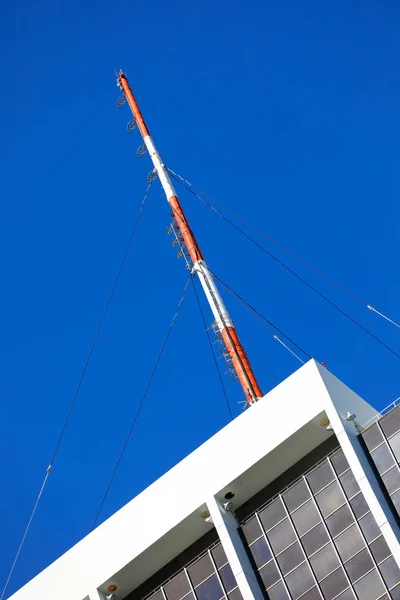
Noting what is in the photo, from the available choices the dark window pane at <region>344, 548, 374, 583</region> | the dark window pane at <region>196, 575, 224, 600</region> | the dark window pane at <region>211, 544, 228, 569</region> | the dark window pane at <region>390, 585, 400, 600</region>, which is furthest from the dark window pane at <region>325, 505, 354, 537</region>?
the dark window pane at <region>196, 575, 224, 600</region>

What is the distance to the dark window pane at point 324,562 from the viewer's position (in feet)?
161

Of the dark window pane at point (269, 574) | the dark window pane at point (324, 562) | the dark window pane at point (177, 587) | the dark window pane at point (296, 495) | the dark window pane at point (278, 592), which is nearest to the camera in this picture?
the dark window pane at point (324, 562)

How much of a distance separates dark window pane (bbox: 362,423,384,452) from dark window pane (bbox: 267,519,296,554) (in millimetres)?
5135

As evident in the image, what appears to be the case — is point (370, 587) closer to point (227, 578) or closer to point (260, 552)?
point (260, 552)

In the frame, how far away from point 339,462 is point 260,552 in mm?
5528

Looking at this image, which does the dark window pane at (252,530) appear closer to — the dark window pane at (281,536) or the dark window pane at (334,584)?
the dark window pane at (281,536)

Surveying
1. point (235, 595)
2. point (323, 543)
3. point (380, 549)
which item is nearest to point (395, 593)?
point (380, 549)

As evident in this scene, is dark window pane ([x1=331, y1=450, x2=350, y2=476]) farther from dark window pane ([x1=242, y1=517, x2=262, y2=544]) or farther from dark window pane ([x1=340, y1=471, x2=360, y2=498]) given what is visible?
dark window pane ([x1=242, y1=517, x2=262, y2=544])

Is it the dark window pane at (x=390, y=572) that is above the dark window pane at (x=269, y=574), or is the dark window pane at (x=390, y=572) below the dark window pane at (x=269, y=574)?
below

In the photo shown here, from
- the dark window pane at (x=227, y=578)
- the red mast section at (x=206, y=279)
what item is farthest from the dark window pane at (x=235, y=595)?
the red mast section at (x=206, y=279)

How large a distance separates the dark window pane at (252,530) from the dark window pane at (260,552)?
1.08 feet

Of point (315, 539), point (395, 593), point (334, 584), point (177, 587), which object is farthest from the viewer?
point (177, 587)

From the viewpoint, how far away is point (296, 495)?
170 ft

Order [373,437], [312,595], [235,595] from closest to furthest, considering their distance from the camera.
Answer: [312,595]
[373,437]
[235,595]
